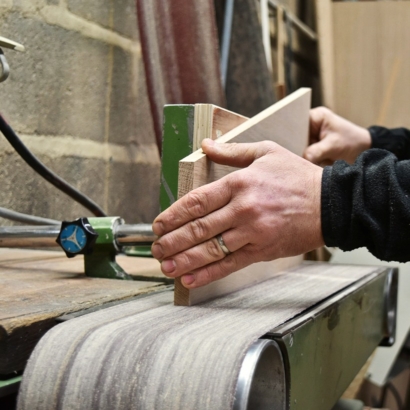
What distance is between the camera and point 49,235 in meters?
Result: 0.88

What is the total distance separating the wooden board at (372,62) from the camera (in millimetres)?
2414

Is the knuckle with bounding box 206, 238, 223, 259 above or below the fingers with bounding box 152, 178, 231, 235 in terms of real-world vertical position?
below

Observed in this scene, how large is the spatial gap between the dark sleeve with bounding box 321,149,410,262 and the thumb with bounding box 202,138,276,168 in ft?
0.30

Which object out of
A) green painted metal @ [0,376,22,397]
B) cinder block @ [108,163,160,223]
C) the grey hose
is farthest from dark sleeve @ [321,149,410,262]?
cinder block @ [108,163,160,223]

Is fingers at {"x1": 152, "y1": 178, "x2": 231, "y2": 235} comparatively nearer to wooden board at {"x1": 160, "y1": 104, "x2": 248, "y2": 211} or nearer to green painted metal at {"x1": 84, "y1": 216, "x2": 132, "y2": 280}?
wooden board at {"x1": 160, "y1": 104, "x2": 248, "y2": 211}

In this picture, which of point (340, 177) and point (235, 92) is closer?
point (340, 177)

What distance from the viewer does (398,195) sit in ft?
2.19

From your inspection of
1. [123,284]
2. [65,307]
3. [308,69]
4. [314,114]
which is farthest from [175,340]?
[308,69]

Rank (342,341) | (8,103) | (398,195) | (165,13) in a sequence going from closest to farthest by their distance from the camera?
(398,195) → (342,341) → (8,103) → (165,13)

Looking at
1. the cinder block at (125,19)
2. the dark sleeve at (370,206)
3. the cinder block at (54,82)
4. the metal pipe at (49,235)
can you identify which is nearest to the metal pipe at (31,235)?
the metal pipe at (49,235)

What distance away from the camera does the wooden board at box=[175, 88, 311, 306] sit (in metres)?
0.67

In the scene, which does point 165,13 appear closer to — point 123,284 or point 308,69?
point 123,284

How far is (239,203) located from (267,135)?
0.21 m

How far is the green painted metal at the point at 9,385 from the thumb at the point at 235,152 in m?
0.34
